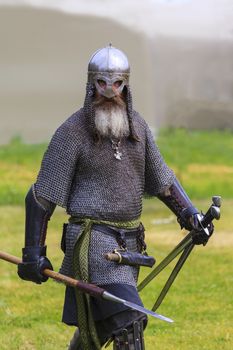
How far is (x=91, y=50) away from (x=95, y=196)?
620 inches

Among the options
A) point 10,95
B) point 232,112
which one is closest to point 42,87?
point 10,95

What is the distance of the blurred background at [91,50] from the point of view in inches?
847

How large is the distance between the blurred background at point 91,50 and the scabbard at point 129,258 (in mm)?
14741

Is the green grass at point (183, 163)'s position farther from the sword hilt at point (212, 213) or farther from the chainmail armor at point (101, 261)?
the chainmail armor at point (101, 261)

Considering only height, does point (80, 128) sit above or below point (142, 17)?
above

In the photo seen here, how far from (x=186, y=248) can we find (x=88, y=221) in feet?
2.16

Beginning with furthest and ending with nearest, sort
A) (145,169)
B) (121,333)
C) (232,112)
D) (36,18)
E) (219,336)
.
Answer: (232,112), (36,18), (219,336), (145,169), (121,333)

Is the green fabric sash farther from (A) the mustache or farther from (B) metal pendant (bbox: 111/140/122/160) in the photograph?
(A) the mustache

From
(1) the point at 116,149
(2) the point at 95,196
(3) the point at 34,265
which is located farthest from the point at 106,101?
(3) the point at 34,265

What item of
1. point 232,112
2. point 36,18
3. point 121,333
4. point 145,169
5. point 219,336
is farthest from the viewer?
point 232,112

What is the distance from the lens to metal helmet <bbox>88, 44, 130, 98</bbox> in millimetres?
6285

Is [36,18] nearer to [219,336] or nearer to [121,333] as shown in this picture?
[219,336]

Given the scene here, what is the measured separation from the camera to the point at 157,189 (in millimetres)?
6707

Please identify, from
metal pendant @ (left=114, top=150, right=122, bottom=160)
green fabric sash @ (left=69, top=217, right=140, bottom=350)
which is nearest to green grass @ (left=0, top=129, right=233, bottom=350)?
green fabric sash @ (left=69, top=217, right=140, bottom=350)
